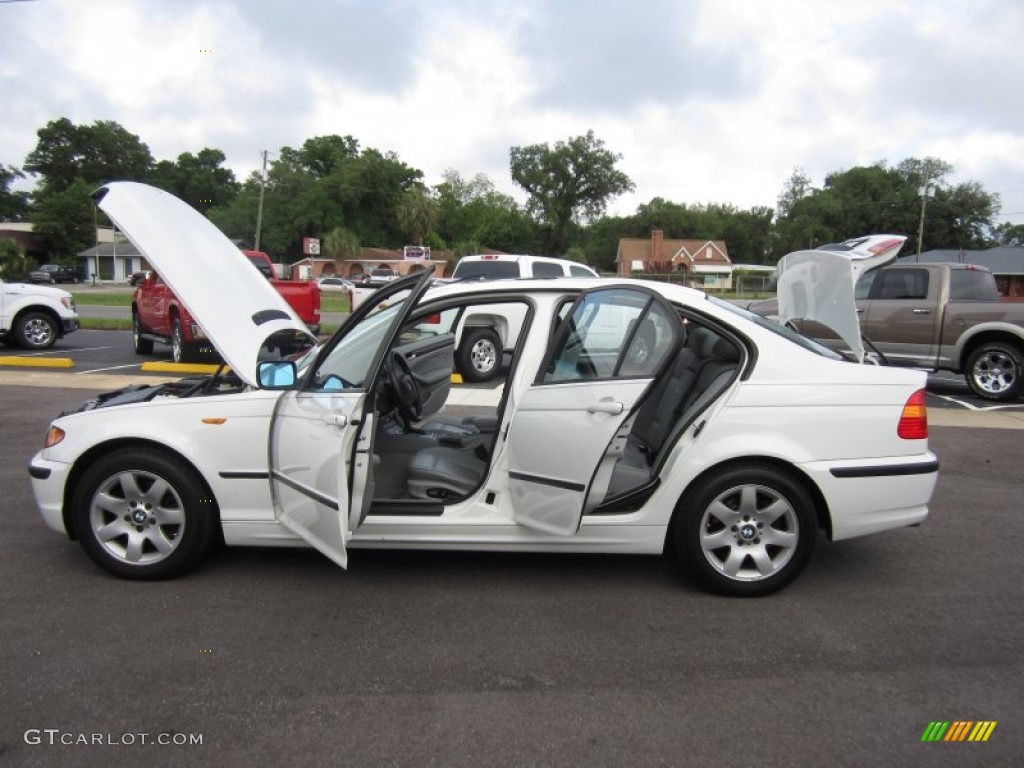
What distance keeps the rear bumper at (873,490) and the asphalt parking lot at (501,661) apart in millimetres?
408

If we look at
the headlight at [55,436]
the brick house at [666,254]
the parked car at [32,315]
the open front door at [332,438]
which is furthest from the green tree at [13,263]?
the open front door at [332,438]

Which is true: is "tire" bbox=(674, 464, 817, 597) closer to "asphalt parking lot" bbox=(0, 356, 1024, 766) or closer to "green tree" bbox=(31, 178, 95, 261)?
"asphalt parking lot" bbox=(0, 356, 1024, 766)

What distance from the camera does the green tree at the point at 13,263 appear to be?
1943 inches

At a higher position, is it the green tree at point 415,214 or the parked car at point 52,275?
the green tree at point 415,214

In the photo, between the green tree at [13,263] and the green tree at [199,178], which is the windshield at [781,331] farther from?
the green tree at [199,178]

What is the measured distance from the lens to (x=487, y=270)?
11883 millimetres

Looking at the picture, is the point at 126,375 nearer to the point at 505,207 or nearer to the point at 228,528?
the point at 228,528

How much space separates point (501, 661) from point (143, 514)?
200 cm

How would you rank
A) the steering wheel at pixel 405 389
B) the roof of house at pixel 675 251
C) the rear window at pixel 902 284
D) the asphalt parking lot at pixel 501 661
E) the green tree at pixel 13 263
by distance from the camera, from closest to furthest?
the asphalt parking lot at pixel 501 661, the steering wheel at pixel 405 389, the rear window at pixel 902 284, the green tree at pixel 13 263, the roof of house at pixel 675 251

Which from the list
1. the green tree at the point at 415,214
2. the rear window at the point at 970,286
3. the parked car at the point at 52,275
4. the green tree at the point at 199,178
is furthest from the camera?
the green tree at the point at 199,178

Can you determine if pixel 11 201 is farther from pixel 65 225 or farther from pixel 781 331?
pixel 781 331

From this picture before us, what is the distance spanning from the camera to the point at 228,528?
12.5 ft

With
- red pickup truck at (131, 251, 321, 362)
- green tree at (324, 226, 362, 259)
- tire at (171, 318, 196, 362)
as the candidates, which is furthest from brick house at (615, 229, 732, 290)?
tire at (171, 318, 196, 362)

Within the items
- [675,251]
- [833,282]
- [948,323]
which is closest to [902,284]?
[948,323]
